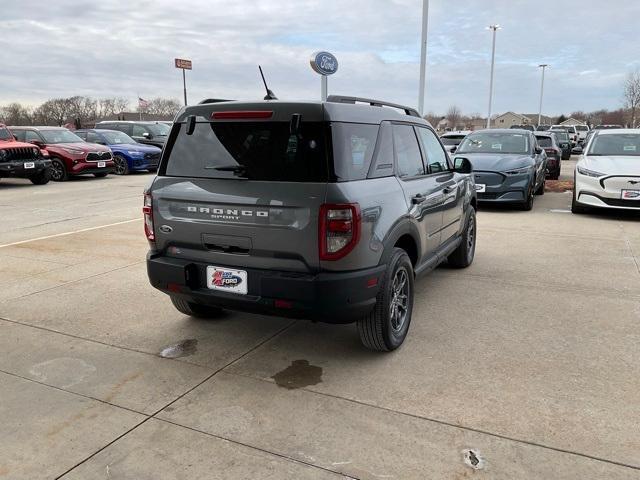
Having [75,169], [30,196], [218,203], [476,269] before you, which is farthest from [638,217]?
[75,169]

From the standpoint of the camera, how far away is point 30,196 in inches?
518

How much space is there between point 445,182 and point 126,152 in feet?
52.2

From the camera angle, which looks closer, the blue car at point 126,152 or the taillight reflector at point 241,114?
the taillight reflector at point 241,114

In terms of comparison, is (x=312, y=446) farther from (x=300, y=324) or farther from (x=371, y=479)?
(x=300, y=324)

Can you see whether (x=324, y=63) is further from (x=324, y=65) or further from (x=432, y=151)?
(x=432, y=151)

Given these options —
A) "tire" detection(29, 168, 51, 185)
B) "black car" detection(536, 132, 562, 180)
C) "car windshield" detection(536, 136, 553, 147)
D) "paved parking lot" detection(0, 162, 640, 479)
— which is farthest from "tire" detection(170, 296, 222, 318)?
"car windshield" detection(536, 136, 553, 147)

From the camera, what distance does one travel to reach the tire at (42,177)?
15.5 metres

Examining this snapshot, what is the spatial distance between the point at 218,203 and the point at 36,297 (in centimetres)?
281

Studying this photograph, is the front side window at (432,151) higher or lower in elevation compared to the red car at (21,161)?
higher

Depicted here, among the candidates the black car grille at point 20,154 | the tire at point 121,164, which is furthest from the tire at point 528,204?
the tire at point 121,164

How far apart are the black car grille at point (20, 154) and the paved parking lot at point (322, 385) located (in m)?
10.2

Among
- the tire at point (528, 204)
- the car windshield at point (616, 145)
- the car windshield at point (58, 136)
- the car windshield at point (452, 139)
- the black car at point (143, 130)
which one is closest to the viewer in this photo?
the car windshield at point (616, 145)

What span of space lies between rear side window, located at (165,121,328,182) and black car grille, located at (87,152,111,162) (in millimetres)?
14091

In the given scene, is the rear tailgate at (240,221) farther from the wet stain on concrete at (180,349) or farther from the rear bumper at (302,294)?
the wet stain on concrete at (180,349)
